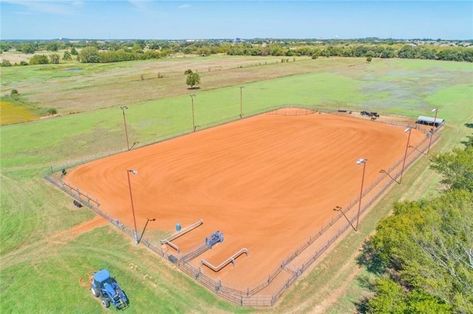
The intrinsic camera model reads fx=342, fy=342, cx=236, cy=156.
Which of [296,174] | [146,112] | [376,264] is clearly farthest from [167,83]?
[376,264]

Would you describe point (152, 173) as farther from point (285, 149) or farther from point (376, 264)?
point (376, 264)

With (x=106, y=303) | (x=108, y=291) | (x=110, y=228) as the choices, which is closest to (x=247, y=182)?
(x=110, y=228)

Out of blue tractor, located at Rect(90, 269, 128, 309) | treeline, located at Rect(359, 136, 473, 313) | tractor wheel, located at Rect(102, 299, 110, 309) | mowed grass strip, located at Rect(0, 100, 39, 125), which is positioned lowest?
tractor wheel, located at Rect(102, 299, 110, 309)

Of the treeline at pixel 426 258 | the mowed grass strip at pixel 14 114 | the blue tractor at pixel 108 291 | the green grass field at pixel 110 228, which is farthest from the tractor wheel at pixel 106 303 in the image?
the mowed grass strip at pixel 14 114

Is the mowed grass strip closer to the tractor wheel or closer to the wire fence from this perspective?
the wire fence

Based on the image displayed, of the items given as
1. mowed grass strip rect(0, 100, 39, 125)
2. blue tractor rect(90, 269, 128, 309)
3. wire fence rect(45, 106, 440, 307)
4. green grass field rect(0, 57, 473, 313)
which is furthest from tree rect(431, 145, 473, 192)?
mowed grass strip rect(0, 100, 39, 125)

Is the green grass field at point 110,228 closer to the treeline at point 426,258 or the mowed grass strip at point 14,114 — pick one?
the treeline at point 426,258
